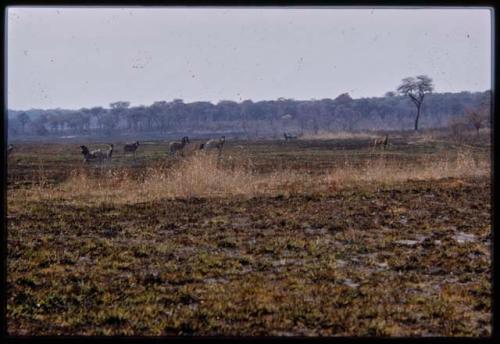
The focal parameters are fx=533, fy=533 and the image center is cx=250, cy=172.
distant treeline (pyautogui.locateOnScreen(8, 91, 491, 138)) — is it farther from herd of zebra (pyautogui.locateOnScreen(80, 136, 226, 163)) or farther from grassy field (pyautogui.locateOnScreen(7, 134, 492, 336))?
grassy field (pyautogui.locateOnScreen(7, 134, 492, 336))

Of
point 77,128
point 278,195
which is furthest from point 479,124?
point 77,128

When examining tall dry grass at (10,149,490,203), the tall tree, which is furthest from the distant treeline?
tall dry grass at (10,149,490,203)

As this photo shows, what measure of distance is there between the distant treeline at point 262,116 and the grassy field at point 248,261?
225 feet

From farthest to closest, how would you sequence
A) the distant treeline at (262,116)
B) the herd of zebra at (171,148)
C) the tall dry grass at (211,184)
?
the distant treeline at (262,116) < the herd of zebra at (171,148) < the tall dry grass at (211,184)

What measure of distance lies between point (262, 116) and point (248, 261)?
8335 cm

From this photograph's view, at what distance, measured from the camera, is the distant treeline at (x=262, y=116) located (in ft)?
273

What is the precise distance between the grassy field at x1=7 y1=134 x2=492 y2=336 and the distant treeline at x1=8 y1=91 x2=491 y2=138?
68668 millimetres

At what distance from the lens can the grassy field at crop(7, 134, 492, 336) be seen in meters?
4.45

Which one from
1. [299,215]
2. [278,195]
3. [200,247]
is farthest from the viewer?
[278,195]

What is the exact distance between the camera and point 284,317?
4.46 metres

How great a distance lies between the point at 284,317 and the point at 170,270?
1.85 m

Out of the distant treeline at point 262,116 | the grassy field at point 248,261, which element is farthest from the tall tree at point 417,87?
the grassy field at point 248,261

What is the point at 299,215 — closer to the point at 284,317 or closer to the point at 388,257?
the point at 388,257

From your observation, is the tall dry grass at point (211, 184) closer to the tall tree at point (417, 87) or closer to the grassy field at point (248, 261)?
the grassy field at point (248, 261)
